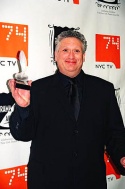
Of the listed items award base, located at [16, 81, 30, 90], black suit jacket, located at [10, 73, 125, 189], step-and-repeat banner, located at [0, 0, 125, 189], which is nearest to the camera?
award base, located at [16, 81, 30, 90]

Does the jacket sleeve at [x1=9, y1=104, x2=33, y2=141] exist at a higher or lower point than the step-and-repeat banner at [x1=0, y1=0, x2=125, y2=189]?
lower

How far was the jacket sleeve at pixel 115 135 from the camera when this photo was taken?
4.33 feet

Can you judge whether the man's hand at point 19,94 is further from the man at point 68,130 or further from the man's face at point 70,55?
the man's face at point 70,55

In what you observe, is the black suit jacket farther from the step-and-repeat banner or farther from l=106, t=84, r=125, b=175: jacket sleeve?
the step-and-repeat banner

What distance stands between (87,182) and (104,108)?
42 cm

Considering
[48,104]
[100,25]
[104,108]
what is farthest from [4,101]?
[100,25]

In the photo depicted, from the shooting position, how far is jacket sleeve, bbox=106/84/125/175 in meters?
1.32

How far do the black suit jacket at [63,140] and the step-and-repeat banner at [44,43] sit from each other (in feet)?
0.79

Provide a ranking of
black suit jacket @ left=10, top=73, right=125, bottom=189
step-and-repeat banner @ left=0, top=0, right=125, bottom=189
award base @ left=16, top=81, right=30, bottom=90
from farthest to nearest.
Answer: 1. step-and-repeat banner @ left=0, top=0, right=125, bottom=189
2. black suit jacket @ left=10, top=73, right=125, bottom=189
3. award base @ left=16, top=81, right=30, bottom=90

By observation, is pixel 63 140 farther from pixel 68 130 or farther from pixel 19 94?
pixel 19 94

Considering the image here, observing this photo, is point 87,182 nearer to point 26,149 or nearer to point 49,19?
point 26,149

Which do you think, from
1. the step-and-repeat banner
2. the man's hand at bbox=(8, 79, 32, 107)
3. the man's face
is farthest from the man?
the step-and-repeat banner

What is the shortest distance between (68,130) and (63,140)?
0.20 ft

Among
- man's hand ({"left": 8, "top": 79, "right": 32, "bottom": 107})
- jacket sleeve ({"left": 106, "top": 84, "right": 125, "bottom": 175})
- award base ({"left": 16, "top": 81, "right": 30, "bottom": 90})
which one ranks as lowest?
jacket sleeve ({"left": 106, "top": 84, "right": 125, "bottom": 175})
